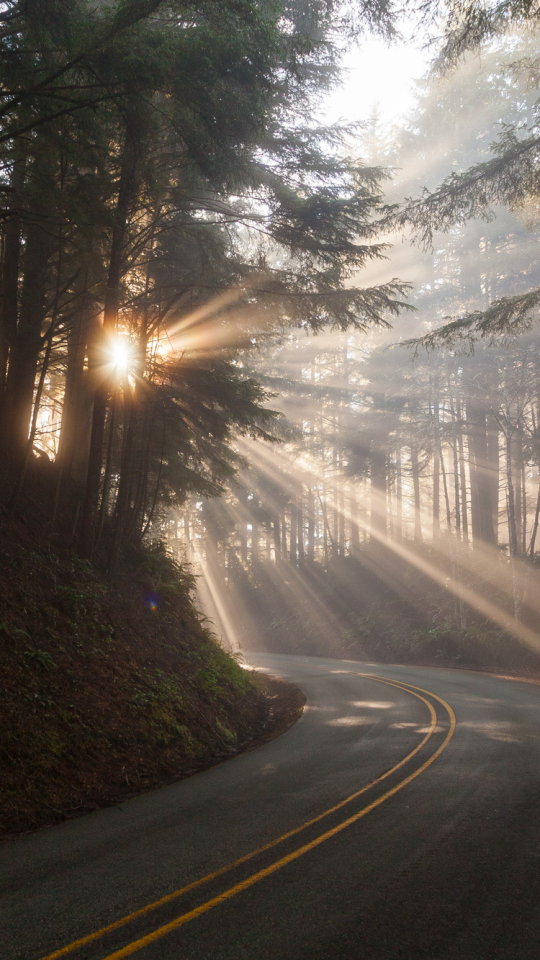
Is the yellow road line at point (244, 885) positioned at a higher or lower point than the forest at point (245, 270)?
lower

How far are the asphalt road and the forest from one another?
6176 mm

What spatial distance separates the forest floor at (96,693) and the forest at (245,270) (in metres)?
1.28

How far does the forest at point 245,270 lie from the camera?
25.2ft

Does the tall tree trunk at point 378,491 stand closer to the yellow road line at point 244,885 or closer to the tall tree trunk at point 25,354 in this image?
the tall tree trunk at point 25,354

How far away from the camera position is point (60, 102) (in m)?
7.52

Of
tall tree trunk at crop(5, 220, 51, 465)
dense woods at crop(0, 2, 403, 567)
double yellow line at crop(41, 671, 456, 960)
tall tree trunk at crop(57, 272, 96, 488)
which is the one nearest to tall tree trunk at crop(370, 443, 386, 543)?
dense woods at crop(0, 2, 403, 567)

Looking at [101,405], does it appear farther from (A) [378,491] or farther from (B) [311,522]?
(B) [311,522]

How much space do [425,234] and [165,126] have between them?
6.61m

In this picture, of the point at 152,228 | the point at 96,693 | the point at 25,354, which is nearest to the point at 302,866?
the point at 96,693

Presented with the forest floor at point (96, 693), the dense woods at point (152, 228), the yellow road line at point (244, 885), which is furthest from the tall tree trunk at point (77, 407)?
the yellow road line at point (244, 885)

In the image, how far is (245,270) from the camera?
43.1ft

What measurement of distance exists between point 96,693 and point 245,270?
9.36 meters

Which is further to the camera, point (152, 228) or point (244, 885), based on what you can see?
point (152, 228)

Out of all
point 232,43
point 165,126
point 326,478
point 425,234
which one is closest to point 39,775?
point 232,43
